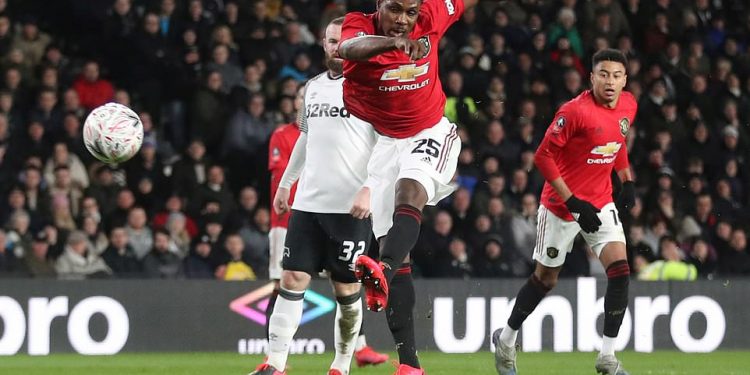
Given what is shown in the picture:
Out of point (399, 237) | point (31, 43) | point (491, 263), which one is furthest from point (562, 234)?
point (31, 43)

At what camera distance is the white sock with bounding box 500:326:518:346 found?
971 cm

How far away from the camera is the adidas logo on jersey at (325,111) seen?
8906 millimetres

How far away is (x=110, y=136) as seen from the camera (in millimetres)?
9547

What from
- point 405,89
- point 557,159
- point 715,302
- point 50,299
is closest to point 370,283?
point 405,89

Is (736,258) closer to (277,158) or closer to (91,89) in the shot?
(277,158)

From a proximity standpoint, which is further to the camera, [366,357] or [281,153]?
[281,153]

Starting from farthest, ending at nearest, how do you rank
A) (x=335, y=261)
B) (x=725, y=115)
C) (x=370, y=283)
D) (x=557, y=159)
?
(x=725, y=115) → (x=557, y=159) → (x=335, y=261) → (x=370, y=283)

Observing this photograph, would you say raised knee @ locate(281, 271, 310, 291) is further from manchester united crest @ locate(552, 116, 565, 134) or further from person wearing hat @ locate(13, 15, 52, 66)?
person wearing hat @ locate(13, 15, 52, 66)

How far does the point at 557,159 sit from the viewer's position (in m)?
9.96

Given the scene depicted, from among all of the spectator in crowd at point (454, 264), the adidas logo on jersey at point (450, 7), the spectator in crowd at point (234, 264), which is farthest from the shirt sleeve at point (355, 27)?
the spectator in crowd at point (454, 264)

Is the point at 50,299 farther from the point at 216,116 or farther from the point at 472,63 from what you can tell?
the point at 472,63

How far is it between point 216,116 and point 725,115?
6.87 m

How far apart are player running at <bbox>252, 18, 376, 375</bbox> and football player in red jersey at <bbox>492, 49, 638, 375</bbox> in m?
1.41

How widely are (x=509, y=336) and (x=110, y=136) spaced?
3.04 metres
